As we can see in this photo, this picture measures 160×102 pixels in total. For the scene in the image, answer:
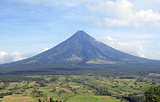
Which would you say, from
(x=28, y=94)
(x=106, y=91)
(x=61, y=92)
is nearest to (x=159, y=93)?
(x=106, y=91)

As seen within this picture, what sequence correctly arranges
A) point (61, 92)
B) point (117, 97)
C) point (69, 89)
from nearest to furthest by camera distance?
1. point (117, 97)
2. point (61, 92)
3. point (69, 89)

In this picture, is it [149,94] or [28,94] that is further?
[28,94]

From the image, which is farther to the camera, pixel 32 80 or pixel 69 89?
pixel 32 80

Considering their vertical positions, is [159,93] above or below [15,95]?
above

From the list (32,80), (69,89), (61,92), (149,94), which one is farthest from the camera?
(32,80)

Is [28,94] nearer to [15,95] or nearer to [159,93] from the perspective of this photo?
[15,95]

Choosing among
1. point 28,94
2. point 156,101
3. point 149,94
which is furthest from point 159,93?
point 28,94

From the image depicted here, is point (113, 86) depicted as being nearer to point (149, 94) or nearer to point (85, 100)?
point (85, 100)

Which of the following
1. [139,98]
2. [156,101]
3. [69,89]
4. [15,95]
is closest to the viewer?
[156,101]

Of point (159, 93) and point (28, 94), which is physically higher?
point (159, 93)
